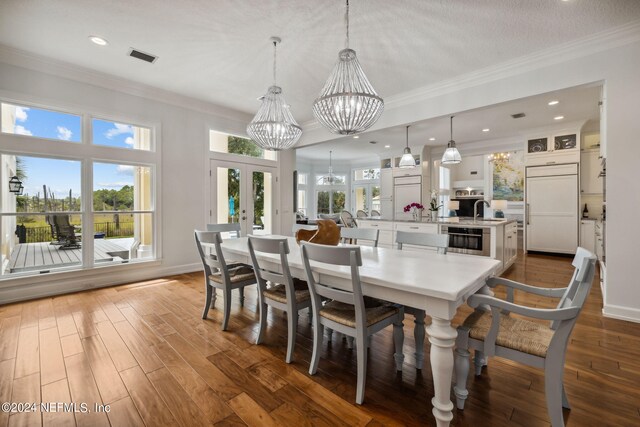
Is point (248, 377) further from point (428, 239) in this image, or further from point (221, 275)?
point (428, 239)

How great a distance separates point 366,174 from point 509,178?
15.5ft

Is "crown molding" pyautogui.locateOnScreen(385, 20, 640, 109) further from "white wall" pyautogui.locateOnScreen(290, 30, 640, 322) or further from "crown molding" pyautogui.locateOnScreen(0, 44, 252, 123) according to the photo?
"crown molding" pyautogui.locateOnScreen(0, 44, 252, 123)

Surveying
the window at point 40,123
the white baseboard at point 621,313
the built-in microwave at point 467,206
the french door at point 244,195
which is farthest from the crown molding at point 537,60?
the built-in microwave at point 467,206

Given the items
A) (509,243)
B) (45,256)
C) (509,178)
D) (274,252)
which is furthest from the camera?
(509,178)

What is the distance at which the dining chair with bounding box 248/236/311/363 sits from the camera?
1919mm

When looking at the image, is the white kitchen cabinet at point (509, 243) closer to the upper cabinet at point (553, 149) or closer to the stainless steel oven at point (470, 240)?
the stainless steel oven at point (470, 240)

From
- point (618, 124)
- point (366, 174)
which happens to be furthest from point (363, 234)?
point (366, 174)

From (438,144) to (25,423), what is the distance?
836 cm

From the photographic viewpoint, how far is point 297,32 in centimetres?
278

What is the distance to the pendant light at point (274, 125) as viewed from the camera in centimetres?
300

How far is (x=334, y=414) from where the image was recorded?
1.48m

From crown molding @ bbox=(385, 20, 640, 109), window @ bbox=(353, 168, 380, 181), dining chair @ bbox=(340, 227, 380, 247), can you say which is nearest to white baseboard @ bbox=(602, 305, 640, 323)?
dining chair @ bbox=(340, 227, 380, 247)

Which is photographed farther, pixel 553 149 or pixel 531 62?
pixel 553 149

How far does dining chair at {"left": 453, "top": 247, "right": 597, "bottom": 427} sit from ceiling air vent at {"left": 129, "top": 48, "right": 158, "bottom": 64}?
13.6 ft
